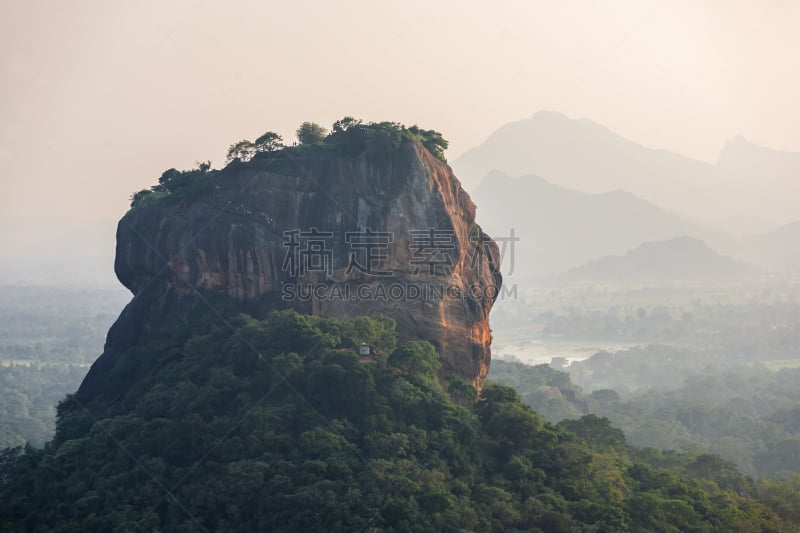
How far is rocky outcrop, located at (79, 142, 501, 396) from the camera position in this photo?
27641 mm

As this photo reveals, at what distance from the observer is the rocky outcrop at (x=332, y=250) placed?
1088 inches

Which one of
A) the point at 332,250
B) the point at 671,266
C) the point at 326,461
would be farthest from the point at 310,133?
the point at 671,266

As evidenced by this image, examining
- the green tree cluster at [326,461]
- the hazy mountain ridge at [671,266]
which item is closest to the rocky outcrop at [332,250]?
the green tree cluster at [326,461]

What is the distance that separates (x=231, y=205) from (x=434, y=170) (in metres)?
8.21

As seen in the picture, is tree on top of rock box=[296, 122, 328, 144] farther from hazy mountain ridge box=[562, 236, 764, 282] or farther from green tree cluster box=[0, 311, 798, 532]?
hazy mountain ridge box=[562, 236, 764, 282]

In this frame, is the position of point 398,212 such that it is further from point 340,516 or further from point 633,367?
point 633,367

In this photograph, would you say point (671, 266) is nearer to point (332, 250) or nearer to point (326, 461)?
point (332, 250)

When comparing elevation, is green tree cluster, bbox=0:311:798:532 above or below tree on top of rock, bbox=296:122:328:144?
→ below

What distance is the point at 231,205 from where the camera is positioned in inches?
1171

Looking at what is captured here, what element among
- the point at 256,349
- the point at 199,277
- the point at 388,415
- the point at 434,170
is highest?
the point at 434,170

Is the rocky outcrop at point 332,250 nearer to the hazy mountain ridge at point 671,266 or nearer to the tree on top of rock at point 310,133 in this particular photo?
the tree on top of rock at point 310,133

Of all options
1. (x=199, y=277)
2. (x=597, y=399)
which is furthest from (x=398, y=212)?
(x=597, y=399)

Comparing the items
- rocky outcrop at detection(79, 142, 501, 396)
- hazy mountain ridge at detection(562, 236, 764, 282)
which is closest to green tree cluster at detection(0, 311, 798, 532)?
rocky outcrop at detection(79, 142, 501, 396)

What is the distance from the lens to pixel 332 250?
2831 centimetres
